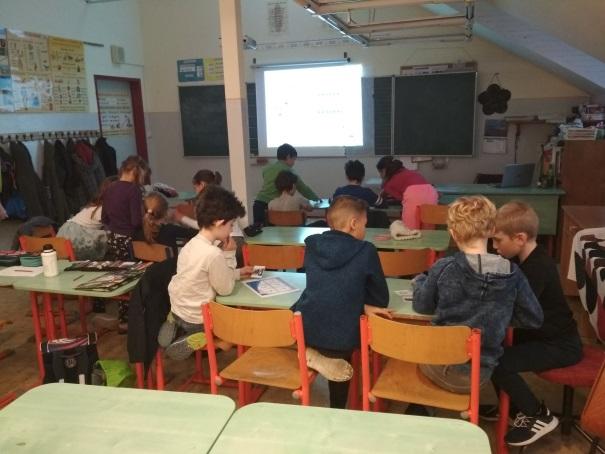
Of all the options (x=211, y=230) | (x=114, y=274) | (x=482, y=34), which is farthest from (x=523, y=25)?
(x=114, y=274)

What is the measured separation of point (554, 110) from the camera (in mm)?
6102

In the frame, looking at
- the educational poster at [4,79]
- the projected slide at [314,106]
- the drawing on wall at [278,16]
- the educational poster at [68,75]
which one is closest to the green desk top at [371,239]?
the projected slide at [314,106]

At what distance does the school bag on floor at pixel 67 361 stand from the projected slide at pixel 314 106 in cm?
479

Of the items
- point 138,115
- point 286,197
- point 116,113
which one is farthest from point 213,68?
point 286,197

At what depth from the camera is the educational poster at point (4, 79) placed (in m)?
5.18

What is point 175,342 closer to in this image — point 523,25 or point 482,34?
point 523,25

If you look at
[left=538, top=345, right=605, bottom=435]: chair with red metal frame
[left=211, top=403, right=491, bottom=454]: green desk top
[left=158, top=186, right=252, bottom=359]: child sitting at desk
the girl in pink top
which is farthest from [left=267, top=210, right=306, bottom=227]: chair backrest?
[left=211, top=403, right=491, bottom=454]: green desk top

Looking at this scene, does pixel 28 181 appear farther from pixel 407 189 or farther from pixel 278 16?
pixel 407 189

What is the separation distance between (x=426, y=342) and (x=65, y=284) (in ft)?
6.38

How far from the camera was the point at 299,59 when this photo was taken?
22.4 ft

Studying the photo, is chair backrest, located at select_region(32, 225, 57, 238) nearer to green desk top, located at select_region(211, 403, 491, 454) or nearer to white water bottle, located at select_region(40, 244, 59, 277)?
white water bottle, located at select_region(40, 244, 59, 277)

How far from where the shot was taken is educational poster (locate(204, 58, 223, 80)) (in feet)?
23.4

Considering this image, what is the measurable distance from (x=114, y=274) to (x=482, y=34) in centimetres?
492

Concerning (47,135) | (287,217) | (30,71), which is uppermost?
(30,71)
